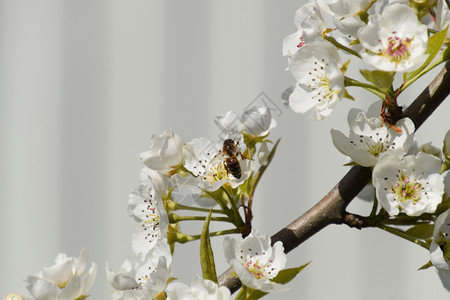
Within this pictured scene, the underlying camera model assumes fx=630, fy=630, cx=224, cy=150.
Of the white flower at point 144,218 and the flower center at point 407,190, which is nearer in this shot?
the flower center at point 407,190

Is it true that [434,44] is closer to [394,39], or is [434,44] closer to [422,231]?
[394,39]

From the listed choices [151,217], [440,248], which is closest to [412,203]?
[440,248]

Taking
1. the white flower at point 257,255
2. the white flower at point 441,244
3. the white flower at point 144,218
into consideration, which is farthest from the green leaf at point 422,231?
the white flower at point 144,218

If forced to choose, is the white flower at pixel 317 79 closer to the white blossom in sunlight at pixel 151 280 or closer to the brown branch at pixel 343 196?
the brown branch at pixel 343 196

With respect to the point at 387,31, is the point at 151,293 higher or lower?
lower

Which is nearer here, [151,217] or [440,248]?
[440,248]

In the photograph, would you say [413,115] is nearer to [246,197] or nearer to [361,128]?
[361,128]
